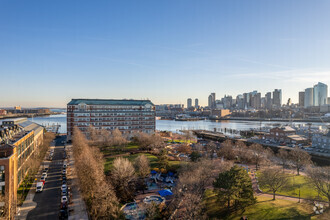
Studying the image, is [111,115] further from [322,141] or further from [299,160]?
[322,141]

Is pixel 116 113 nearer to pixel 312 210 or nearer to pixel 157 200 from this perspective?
pixel 157 200

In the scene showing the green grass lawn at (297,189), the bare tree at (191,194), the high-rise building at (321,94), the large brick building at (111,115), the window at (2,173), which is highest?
the high-rise building at (321,94)

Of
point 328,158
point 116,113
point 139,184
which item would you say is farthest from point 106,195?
point 116,113

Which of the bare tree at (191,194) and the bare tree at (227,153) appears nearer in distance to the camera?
the bare tree at (191,194)

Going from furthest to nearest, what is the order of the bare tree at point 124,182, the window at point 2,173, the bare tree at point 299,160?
1. the bare tree at point 299,160
2. the bare tree at point 124,182
3. the window at point 2,173

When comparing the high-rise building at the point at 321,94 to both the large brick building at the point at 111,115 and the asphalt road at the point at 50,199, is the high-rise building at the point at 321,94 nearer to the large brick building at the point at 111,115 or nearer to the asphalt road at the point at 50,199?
the large brick building at the point at 111,115

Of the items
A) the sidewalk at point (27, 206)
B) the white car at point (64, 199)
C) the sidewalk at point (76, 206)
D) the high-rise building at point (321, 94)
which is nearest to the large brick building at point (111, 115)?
the sidewalk at point (76, 206)

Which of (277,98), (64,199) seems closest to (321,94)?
(277,98)
